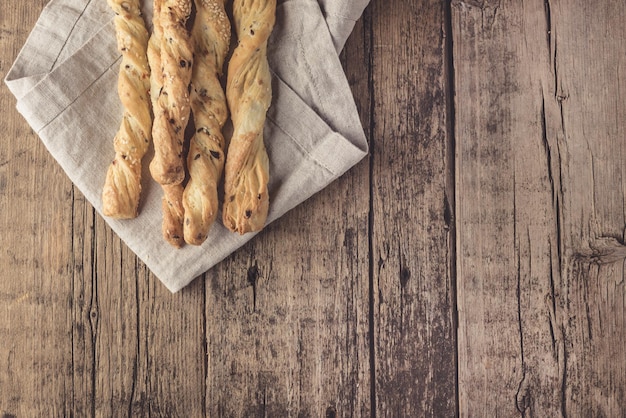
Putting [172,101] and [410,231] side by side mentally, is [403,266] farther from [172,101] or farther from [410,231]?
[172,101]

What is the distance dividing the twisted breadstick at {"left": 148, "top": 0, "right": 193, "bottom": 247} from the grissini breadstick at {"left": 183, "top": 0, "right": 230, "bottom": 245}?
29 mm

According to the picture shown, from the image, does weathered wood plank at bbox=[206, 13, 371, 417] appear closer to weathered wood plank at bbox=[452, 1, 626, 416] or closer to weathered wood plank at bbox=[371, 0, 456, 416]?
weathered wood plank at bbox=[371, 0, 456, 416]

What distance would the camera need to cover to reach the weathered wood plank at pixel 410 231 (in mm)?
1311

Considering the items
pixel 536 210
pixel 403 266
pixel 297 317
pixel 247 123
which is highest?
pixel 247 123

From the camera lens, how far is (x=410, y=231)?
1321mm

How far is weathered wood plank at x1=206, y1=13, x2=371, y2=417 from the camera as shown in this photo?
130 centimetres


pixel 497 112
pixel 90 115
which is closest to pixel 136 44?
pixel 90 115

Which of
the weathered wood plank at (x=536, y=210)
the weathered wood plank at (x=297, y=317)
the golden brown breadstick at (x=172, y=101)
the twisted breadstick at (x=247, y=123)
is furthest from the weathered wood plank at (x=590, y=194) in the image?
the golden brown breadstick at (x=172, y=101)

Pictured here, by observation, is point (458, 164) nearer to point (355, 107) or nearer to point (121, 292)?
point (355, 107)

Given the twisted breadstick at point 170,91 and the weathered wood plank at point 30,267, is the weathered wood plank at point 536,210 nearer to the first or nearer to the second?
the twisted breadstick at point 170,91

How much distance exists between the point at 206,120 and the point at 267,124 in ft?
0.48

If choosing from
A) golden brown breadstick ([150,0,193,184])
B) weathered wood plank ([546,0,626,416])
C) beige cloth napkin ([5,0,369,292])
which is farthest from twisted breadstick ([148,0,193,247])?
weathered wood plank ([546,0,626,416])

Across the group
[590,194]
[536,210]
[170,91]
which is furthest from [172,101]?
[590,194]

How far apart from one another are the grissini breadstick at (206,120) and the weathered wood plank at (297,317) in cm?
19
